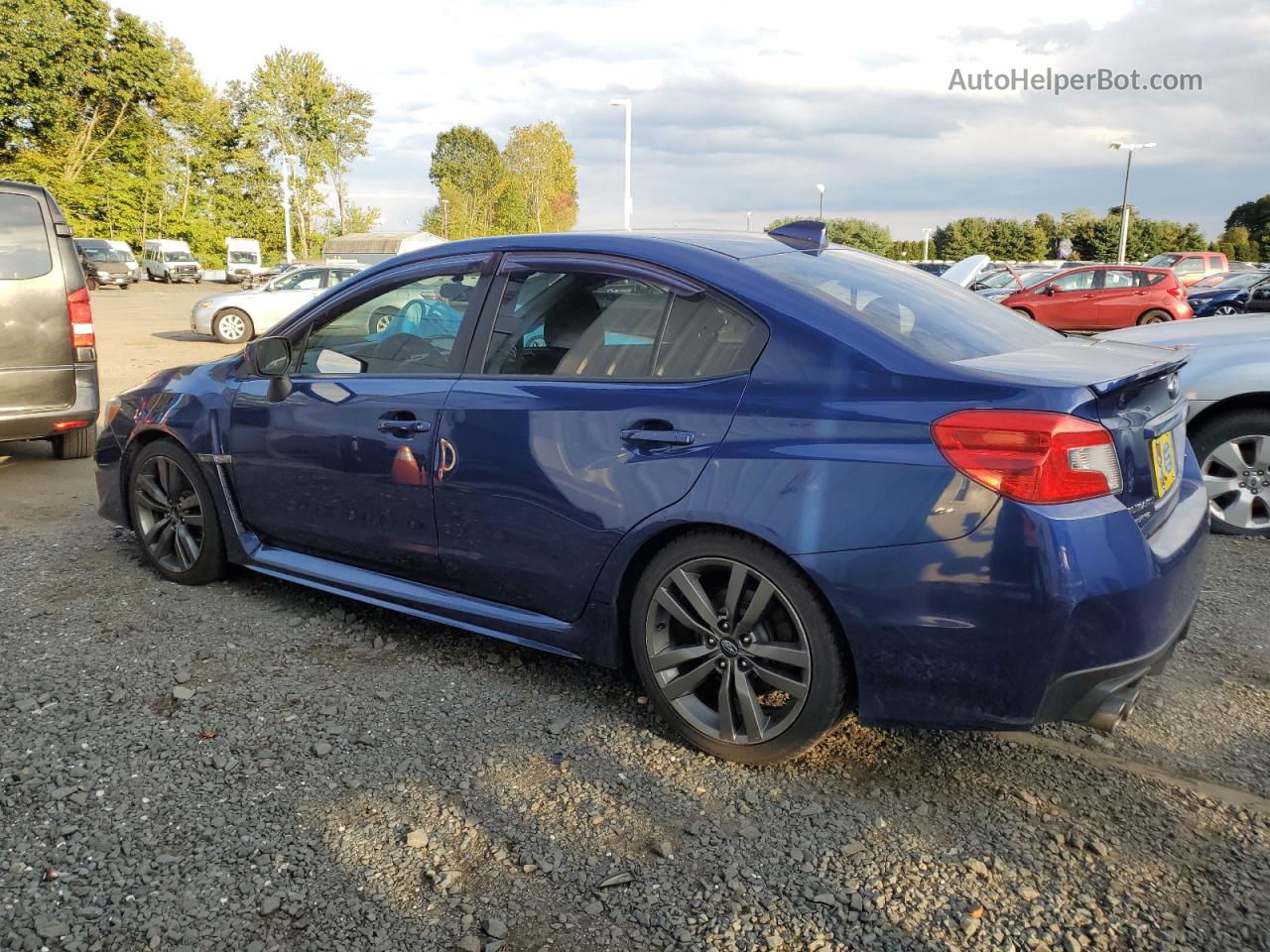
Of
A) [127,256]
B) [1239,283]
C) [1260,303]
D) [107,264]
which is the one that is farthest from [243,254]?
[1260,303]

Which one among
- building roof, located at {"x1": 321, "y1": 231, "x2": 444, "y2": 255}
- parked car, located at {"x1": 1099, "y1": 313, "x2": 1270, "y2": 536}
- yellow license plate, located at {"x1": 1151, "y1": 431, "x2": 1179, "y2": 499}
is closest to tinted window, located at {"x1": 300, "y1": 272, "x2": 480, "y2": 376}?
yellow license plate, located at {"x1": 1151, "y1": 431, "x2": 1179, "y2": 499}

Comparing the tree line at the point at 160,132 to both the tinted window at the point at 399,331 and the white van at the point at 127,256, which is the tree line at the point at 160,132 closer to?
the white van at the point at 127,256

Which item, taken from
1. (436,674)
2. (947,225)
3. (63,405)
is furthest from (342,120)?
(436,674)

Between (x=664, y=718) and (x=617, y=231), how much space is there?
160 centimetres

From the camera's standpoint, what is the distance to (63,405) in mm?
6633

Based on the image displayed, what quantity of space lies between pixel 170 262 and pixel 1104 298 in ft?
158

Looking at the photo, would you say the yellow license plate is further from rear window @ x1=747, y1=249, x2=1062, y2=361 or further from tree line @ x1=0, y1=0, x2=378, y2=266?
tree line @ x1=0, y1=0, x2=378, y2=266

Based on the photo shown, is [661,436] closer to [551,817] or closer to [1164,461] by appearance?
[551,817]

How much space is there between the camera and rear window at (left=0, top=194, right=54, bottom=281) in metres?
6.39

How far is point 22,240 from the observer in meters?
6.49

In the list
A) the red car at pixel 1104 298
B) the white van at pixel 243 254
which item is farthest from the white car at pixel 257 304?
the white van at pixel 243 254

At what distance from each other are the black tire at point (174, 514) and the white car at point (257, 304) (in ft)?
49.9

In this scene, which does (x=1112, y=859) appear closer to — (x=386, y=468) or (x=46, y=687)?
(x=386, y=468)

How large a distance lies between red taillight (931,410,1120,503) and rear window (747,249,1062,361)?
0.30m
